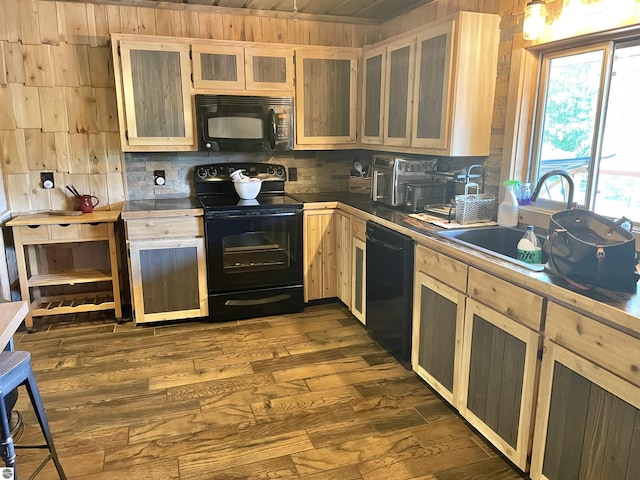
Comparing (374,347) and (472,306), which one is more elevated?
(472,306)

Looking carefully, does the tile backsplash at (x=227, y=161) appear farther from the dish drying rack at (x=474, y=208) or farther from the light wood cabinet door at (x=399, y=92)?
the dish drying rack at (x=474, y=208)

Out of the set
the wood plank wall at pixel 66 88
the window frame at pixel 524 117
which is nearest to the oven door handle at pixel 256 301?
the wood plank wall at pixel 66 88

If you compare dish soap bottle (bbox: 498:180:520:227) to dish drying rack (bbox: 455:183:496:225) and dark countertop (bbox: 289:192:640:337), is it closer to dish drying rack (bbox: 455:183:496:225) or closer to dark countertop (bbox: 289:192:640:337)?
dish drying rack (bbox: 455:183:496:225)

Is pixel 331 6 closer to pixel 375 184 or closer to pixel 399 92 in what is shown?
pixel 399 92

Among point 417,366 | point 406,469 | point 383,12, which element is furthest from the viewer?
point 383,12

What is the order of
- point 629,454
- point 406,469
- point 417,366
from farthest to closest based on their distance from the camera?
1. point 417,366
2. point 406,469
3. point 629,454

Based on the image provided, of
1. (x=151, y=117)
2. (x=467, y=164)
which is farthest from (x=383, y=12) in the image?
(x=151, y=117)

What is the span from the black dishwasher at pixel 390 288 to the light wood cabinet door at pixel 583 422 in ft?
3.43

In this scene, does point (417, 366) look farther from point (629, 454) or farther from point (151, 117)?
point (151, 117)

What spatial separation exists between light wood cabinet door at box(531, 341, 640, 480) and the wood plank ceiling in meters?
2.79

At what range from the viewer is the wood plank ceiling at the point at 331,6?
140 inches

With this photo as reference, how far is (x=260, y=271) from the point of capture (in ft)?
11.9

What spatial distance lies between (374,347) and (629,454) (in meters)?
1.81

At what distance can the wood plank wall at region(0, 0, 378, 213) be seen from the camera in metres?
3.41
